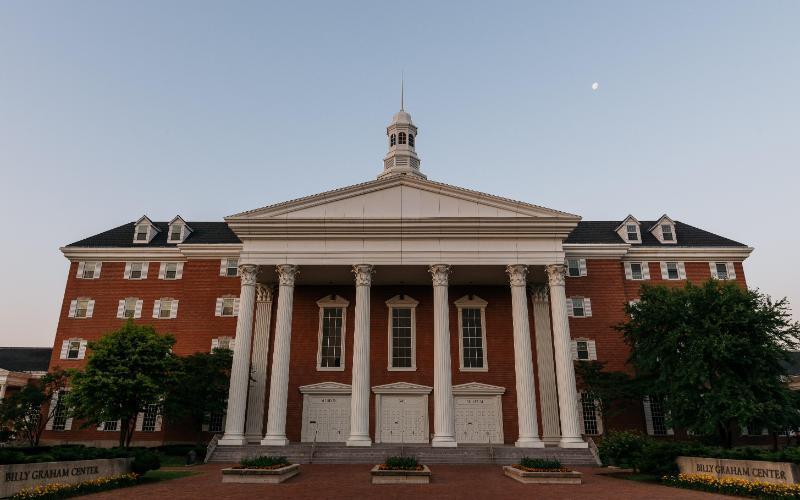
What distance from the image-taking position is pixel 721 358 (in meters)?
29.6

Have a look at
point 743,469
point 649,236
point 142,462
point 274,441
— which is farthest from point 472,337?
point 142,462

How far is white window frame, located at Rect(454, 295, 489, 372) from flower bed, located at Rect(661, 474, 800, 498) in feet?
58.1

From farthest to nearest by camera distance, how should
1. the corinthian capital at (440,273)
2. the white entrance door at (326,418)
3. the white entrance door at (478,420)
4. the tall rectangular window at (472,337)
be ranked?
the tall rectangular window at (472,337) → the white entrance door at (326,418) → the white entrance door at (478,420) → the corinthian capital at (440,273)

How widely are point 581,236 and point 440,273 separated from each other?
60.6ft

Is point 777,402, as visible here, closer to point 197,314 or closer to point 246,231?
point 246,231

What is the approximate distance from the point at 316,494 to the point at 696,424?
74.6 feet

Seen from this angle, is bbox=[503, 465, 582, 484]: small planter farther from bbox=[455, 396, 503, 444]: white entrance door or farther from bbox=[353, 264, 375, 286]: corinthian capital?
bbox=[353, 264, 375, 286]: corinthian capital

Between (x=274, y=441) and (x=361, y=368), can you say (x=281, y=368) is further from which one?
(x=361, y=368)

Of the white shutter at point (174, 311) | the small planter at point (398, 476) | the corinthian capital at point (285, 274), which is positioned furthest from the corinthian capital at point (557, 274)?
Answer: the white shutter at point (174, 311)

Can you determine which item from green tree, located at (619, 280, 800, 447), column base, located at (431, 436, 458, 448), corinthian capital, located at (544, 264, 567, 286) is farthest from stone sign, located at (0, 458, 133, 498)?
green tree, located at (619, 280, 800, 447)

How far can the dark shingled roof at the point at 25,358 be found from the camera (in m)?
50.8

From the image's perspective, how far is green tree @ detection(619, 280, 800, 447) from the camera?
29031mm

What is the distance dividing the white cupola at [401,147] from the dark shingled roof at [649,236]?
641 inches

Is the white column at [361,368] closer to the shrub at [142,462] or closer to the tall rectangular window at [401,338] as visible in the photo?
the tall rectangular window at [401,338]
